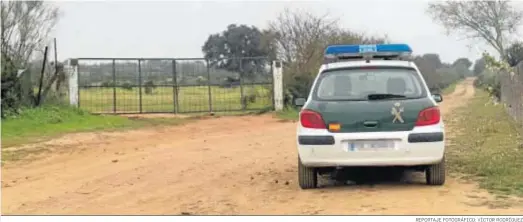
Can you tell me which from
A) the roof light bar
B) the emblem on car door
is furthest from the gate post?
the emblem on car door

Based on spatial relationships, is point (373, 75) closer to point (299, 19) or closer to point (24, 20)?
point (24, 20)

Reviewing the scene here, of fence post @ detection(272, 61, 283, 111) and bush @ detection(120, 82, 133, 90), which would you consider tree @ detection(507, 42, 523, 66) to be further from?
bush @ detection(120, 82, 133, 90)

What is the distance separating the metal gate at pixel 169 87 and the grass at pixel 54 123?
2.01 metres

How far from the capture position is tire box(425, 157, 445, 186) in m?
7.88

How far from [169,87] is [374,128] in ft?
59.3

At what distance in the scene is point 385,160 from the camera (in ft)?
24.9

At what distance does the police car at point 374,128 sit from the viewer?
7.59 meters

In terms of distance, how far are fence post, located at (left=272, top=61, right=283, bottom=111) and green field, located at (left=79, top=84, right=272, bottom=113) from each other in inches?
14.4

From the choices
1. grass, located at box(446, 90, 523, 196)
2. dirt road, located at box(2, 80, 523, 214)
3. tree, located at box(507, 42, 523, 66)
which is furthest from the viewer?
tree, located at box(507, 42, 523, 66)

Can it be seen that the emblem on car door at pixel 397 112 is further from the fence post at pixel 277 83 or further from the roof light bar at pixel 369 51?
the fence post at pixel 277 83

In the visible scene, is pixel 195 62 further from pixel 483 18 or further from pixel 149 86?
pixel 483 18

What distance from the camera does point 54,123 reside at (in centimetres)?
1883

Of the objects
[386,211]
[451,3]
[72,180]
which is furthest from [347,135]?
[451,3]

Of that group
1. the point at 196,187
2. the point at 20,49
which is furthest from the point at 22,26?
the point at 196,187
